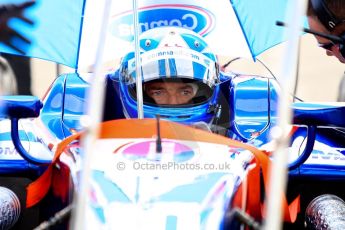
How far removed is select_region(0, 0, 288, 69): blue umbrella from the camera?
3443mm

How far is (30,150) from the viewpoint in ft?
10.3

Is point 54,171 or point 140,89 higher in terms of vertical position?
point 140,89

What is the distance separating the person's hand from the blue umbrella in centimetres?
3

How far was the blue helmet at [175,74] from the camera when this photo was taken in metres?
3.20

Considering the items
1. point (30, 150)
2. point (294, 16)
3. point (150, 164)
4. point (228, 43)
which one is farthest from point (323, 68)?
point (294, 16)

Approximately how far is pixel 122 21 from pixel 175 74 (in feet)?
2.13

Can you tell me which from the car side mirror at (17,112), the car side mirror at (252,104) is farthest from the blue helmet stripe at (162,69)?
the car side mirror at (17,112)

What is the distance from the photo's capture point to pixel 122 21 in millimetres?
3727

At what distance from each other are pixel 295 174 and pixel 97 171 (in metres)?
1.07

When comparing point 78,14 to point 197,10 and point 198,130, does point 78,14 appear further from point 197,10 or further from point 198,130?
point 198,130

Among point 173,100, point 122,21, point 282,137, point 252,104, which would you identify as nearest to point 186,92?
point 173,100

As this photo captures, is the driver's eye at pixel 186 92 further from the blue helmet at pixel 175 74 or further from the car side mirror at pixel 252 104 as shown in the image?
the car side mirror at pixel 252 104

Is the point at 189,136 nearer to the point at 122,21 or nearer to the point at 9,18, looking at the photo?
the point at 9,18

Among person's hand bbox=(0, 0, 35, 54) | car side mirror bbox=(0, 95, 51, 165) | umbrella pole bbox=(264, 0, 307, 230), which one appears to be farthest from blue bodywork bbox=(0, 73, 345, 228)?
umbrella pole bbox=(264, 0, 307, 230)
